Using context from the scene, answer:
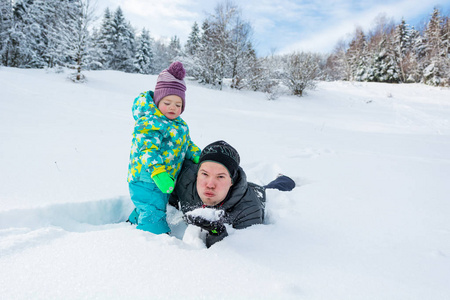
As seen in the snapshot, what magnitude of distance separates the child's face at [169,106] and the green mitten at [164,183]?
23.8 inches

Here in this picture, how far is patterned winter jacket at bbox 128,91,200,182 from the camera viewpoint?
1699 millimetres

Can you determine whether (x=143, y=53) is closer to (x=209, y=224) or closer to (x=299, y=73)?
(x=299, y=73)

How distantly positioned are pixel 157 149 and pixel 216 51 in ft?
43.5

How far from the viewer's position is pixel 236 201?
1669mm

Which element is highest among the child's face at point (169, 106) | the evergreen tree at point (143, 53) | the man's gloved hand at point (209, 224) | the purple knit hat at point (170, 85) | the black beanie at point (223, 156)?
the evergreen tree at point (143, 53)

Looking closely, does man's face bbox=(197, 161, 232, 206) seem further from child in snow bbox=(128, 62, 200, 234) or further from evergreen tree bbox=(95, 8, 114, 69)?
evergreen tree bbox=(95, 8, 114, 69)

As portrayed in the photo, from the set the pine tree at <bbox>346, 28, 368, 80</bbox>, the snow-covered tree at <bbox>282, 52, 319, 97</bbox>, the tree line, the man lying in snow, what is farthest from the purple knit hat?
the pine tree at <bbox>346, 28, 368, 80</bbox>

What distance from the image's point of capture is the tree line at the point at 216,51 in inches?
509

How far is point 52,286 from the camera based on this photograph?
864mm

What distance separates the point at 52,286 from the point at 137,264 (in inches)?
11.8

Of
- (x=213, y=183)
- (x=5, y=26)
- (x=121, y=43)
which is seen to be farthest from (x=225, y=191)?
(x=121, y=43)

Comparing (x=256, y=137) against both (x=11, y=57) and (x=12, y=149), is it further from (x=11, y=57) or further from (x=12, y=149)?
(x=11, y=57)

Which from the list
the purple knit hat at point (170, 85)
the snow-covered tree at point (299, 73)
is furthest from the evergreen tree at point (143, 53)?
the purple knit hat at point (170, 85)

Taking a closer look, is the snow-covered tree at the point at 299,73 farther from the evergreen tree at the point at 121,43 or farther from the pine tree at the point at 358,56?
the evergreen tree at the point at 121,43
